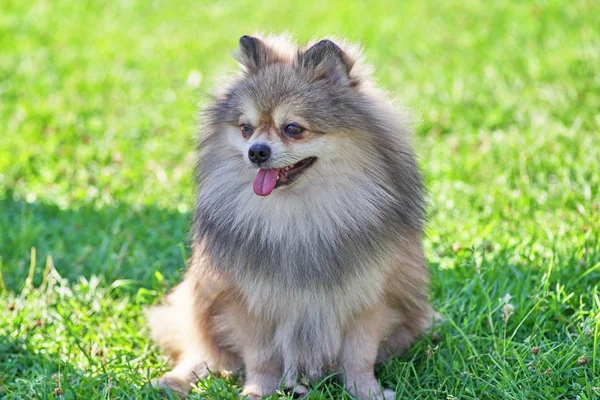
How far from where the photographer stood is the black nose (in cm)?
301

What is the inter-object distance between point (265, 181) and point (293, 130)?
0.23 m

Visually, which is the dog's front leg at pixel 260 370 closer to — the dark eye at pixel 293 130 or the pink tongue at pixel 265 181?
the pink tongue at pixel 265 181

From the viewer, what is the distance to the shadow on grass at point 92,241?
14.9ft

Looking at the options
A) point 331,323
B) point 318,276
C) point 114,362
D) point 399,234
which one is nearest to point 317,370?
point 331,323

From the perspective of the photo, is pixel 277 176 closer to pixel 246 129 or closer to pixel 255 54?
pixel 246 129

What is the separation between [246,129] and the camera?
10.4 feet

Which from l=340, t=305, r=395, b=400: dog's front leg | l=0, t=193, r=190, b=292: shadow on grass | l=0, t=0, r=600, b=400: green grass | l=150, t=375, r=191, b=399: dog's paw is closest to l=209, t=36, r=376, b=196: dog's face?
l=0, t=0, r=600, b=400: green grass

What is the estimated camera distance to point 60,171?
589 cm

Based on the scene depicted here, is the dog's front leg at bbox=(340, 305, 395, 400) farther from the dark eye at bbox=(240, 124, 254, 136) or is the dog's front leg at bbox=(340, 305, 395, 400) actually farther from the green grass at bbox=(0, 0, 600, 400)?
the dark eye at bbox=(240, 124, 254, 136)

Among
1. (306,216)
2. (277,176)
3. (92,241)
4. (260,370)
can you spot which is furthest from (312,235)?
(92,241)

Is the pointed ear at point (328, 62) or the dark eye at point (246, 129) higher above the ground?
the pointed ear at point (328, 62)

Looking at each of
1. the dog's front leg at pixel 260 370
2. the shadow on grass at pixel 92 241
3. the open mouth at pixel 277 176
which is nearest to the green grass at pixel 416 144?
the shadow on grass at pixel 92 241

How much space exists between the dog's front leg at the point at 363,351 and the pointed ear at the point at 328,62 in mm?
965

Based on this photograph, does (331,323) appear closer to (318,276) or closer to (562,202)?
(318,276)
